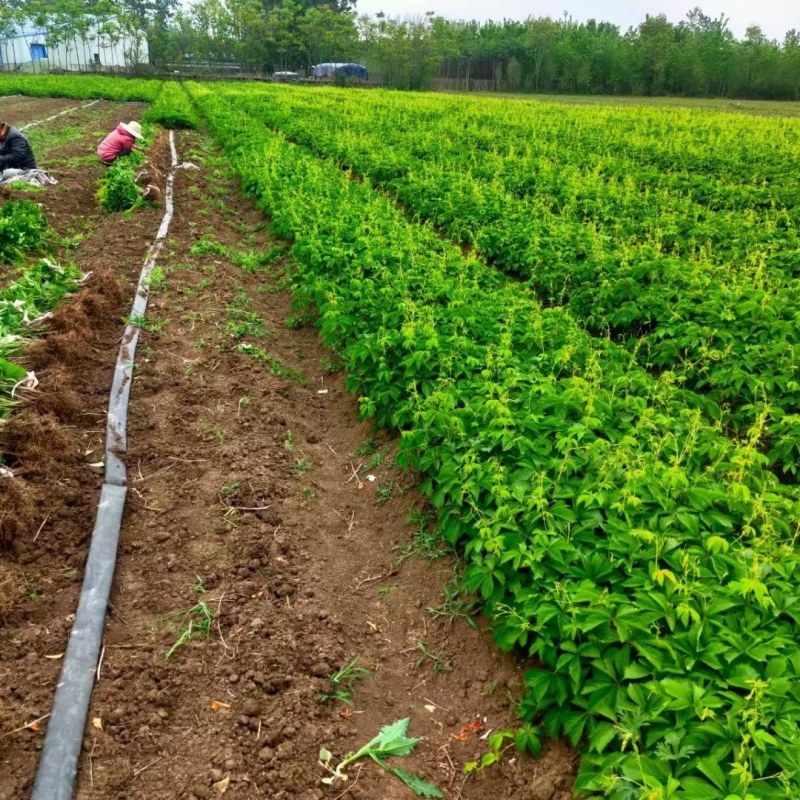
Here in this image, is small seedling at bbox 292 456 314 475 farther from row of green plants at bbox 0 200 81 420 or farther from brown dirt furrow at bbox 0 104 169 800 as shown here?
row of green plants at bbox 0 200 81 420

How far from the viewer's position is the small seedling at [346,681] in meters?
2.77

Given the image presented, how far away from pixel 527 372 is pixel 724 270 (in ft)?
12.2

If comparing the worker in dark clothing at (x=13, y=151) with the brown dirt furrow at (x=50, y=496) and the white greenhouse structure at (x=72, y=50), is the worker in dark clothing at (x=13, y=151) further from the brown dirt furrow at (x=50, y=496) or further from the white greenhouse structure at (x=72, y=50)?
the white greenhouse structure at (x=72, y=50)

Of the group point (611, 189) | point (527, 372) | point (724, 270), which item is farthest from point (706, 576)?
point (611, 189)

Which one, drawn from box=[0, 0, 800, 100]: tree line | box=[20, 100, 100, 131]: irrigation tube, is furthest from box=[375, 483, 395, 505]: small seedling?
box=[0, 0, 800, 100]: tree line

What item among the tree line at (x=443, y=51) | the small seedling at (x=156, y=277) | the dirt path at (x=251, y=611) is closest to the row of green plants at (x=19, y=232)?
the small seedling at (x=156, y=277)

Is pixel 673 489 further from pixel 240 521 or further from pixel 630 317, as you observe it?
pixel 630 317

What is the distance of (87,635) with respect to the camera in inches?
114

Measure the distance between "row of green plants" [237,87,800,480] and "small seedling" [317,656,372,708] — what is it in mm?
2831

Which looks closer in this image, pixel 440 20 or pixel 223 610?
pixel 223 610

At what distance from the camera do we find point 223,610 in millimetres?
3172

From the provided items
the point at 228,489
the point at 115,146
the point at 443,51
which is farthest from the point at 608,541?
the point at 443,51

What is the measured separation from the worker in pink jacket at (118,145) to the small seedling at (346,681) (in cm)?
1226

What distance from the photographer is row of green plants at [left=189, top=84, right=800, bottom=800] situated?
2.02 meters
